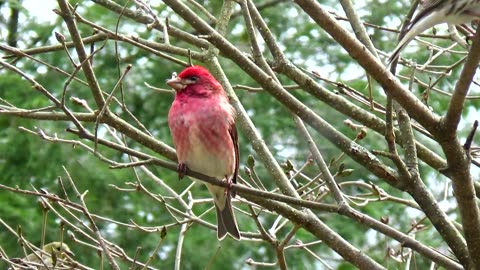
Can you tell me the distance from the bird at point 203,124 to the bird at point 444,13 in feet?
4.35

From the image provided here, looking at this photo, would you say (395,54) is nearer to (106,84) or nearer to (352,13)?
(352,13)

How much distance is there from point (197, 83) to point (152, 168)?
5.54 metres

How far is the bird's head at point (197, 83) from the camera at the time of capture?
20.3ft

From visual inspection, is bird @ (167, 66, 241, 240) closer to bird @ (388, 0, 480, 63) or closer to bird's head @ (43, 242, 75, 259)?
bird's head @ (43, 242, 75, 259)

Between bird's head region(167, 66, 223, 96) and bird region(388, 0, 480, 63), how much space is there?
132 cm

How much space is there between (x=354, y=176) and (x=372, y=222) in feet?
21.8

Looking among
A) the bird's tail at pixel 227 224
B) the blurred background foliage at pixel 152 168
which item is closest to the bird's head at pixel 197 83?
the bird's tail at pixel 227 224

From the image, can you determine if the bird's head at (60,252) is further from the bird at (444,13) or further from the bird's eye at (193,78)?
the bird at (444,13)

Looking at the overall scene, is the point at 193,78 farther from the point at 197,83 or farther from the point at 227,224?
the point at 227,224

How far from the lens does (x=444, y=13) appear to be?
542 centimetres

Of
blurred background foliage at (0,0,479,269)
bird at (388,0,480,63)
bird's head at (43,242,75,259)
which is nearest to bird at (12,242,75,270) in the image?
bird's head at (43,242,75,259)

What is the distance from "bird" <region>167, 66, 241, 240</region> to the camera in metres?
6.13

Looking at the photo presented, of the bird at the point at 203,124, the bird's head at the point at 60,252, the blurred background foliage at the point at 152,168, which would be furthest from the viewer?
the blurred background foliage at the point at 152,168

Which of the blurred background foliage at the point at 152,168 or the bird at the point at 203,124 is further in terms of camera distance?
the blurred background foliage at the point at 152,168
